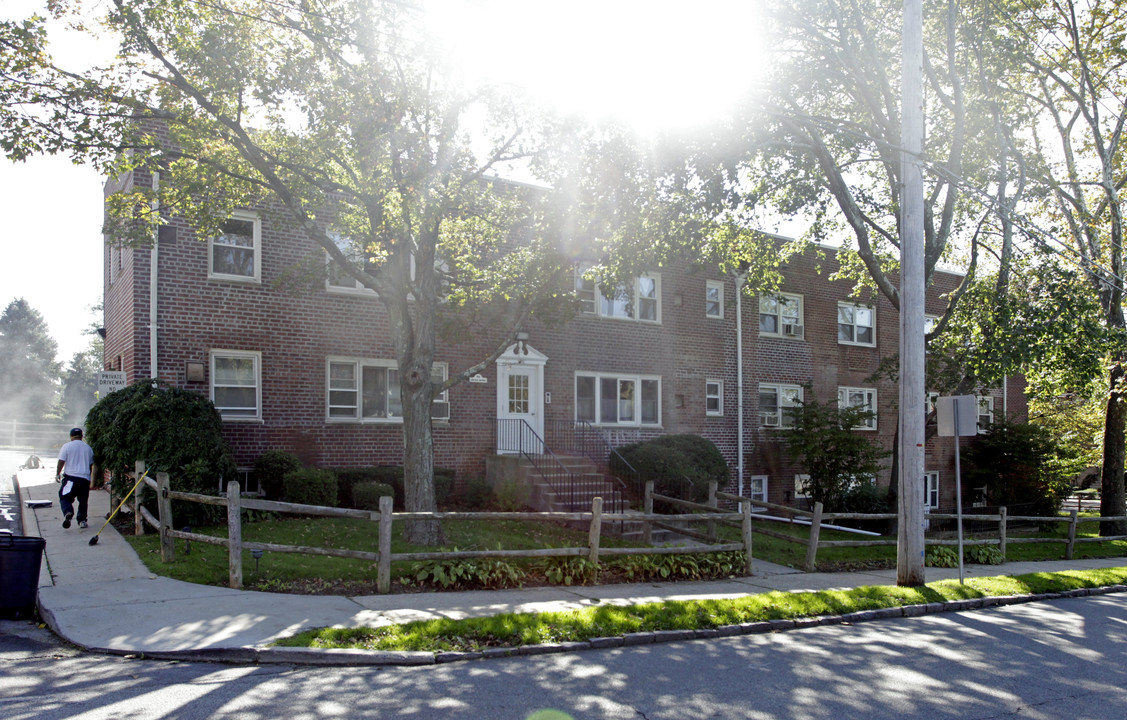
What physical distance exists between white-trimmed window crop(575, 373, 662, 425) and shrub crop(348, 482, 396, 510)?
5.84m

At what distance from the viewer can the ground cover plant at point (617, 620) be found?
717cm

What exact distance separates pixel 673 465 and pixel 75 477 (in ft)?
38.4

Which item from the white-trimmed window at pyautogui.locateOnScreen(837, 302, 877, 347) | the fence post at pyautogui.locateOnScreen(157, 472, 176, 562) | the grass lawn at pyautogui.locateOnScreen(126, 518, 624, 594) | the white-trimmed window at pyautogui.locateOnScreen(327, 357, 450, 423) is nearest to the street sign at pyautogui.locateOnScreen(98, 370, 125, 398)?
the white-trimmed window at pyautogui.locateOnScreen(327, 357, 450, 423)

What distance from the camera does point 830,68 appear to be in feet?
53.2

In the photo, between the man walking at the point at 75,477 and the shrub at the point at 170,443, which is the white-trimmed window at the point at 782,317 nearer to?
the shrub at the point at 170,443

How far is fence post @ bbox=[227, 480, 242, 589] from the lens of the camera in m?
9.24

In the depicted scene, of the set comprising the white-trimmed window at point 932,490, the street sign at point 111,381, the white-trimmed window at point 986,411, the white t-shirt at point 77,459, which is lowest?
the white-trimmed window at point 932,490

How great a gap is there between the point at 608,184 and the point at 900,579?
715 centimetres

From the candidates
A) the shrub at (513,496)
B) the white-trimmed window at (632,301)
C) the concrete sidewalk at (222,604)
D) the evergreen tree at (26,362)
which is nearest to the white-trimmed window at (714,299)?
the white-trimmed window at (632,301)

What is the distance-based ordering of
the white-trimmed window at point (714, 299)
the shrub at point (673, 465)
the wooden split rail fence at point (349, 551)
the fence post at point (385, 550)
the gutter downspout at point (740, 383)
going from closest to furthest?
the wooden split rail fence at point (349, 551), the fence post at point (385, 550), the shrub at point (673, 465), the gutter downspout at point (740, 383), the white-trimmed window at point (714, 299)

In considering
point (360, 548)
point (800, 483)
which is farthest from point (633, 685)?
point (800, 483)

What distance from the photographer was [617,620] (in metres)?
8.22

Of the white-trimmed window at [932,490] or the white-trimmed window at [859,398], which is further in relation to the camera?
the white-trimmed window at [932,490]

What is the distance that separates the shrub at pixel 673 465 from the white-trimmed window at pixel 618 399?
1060 mm
